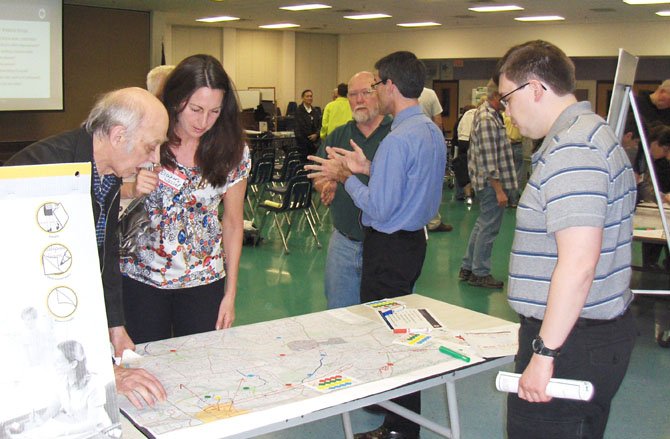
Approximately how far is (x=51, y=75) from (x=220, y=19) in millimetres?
5193

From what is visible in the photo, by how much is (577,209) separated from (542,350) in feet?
1.17

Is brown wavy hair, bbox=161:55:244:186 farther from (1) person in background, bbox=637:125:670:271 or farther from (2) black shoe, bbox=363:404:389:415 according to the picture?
(1) person in background, bbox=637:125:670:271

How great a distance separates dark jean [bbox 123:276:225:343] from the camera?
2.50 m

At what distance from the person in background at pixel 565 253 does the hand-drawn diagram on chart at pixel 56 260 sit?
3.56 feet

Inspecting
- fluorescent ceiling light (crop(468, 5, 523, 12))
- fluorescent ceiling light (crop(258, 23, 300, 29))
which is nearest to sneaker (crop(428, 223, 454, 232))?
fluorescent ceiling light (crop(468, 5, 523, 12))

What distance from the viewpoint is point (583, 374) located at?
1.83 metres

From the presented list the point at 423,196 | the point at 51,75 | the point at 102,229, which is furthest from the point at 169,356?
the point at 51,75

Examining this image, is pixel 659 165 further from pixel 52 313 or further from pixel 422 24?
pixel 422 24

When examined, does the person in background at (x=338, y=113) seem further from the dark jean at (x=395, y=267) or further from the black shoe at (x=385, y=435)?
the black shoe at (x=385, y=435)

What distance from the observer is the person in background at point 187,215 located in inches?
96.7

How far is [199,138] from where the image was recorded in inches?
101

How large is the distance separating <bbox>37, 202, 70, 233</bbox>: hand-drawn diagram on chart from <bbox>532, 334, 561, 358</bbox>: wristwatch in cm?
112

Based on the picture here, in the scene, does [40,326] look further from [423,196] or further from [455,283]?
[455,283]

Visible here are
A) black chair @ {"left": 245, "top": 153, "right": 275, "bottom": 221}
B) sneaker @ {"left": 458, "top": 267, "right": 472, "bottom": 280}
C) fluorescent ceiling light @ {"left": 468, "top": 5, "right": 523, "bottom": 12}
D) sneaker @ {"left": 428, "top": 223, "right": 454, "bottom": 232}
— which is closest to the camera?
sneaker @ {"left": 458, "top": 267, "right": 472, "bottom": 280}
